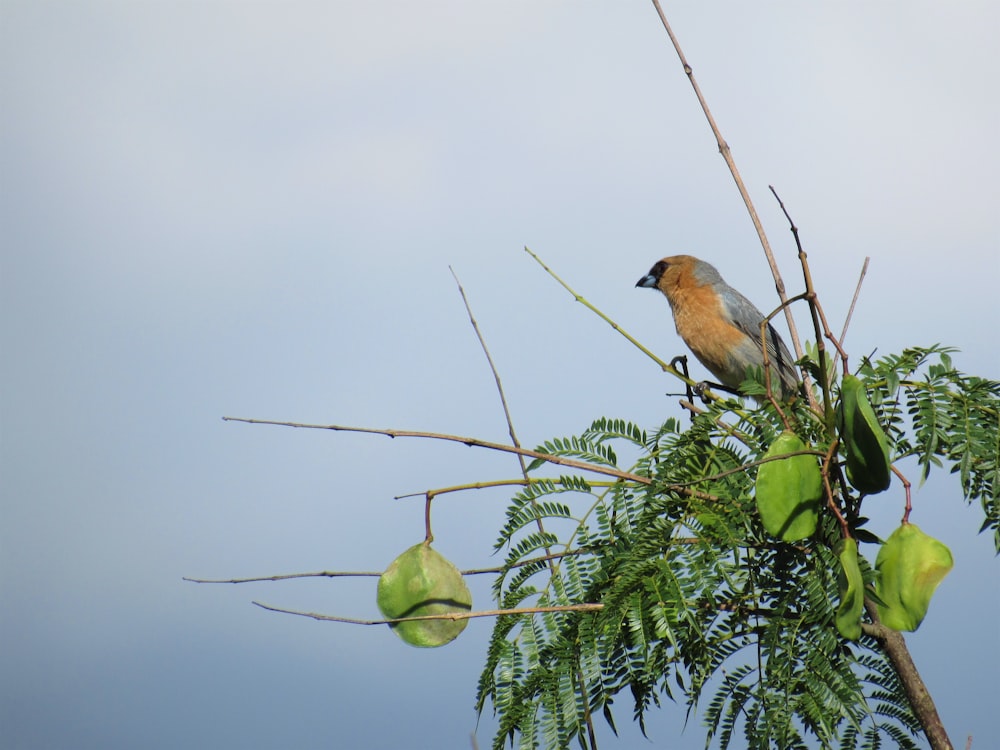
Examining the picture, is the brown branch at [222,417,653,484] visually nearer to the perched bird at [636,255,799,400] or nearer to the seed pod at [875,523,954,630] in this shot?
the seed pod at [875,523,954,630]

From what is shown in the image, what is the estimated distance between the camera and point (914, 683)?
2334 millimetres

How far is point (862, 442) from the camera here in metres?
1.76

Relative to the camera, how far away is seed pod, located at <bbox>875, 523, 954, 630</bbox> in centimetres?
174

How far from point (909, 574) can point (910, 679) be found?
0.72 m

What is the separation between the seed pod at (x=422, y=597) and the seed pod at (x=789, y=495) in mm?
672

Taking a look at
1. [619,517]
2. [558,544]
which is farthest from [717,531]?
[558,544]

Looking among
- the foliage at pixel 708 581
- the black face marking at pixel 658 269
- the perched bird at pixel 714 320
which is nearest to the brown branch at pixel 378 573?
the foliage at pixel 708 581

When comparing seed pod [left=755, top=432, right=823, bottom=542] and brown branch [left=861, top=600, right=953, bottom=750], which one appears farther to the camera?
brown branch [left=861, top=600, right=953, bottom=750]

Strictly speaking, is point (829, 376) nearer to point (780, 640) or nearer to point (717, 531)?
point (717, 531)

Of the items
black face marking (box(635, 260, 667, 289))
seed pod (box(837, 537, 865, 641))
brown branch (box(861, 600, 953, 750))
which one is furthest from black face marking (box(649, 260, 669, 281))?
seed pod (box(837, 537, 865, 641))

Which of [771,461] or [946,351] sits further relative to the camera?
[946,351]

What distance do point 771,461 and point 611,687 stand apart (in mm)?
627

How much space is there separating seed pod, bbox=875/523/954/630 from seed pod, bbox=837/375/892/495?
0.34ft

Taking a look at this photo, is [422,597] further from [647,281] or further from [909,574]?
[647,281]
